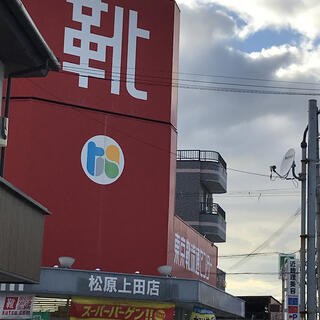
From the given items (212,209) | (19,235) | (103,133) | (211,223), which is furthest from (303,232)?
(212,209)

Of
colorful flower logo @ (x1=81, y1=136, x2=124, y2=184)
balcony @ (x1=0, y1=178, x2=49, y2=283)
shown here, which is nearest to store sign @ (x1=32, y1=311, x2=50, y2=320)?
colorful flower logo @ (x1=81, y1=136, x2=124, y2=184)

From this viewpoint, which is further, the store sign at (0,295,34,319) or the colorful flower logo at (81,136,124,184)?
the colorful flower logo at (81,136,124,184)

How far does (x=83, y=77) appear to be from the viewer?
2734cm

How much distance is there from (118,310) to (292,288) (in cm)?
2139

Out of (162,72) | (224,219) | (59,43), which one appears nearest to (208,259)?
(162,72)

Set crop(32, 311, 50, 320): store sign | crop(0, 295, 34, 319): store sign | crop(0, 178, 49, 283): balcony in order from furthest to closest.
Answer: crop(32, 311, 50, 320): store sign → crop(0, 295, 34, 319): store sign → crop(0, 178, 49, 283): balcony

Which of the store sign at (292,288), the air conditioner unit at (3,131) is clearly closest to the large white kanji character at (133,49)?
the air conditioner unit at (3,131)

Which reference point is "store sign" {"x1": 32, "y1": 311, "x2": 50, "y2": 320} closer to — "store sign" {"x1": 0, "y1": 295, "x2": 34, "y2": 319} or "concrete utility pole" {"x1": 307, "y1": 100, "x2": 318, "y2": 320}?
"store sign" {"x1": 0, "y1": 295, "x2": 34, "y2": 319}

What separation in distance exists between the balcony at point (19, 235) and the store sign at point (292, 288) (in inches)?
1038

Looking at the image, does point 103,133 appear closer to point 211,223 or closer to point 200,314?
point 200,314

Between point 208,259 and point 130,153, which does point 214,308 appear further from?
point 208,259

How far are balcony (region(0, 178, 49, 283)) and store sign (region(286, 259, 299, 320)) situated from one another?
26.4 meters

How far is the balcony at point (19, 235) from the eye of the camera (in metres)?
13.5

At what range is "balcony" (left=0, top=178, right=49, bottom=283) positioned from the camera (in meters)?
13.5
